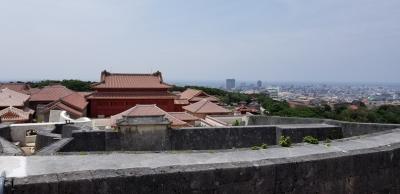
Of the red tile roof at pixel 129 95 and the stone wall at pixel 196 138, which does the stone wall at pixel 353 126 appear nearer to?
the stone wall at pixel 196 138

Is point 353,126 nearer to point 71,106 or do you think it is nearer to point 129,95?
point 129,95

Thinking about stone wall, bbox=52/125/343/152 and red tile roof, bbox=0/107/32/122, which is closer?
stone wall, bbox=52/125/343/152

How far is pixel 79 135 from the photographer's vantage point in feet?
39.7

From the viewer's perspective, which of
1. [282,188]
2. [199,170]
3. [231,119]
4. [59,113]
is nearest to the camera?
[199,170]

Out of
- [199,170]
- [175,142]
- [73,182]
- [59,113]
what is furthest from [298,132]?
[59,113]

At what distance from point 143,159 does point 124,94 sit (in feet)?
73.4

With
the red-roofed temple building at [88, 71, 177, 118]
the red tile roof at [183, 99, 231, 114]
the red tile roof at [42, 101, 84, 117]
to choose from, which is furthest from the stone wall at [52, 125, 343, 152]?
the red-roofed temple building at [88, 71, 177, 118]

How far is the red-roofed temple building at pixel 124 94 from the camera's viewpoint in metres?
29.3

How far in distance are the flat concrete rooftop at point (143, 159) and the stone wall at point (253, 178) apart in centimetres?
37

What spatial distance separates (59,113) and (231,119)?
11282 mm

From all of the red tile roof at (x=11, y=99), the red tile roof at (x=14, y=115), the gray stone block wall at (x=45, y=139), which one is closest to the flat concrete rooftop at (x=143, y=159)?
the gray stone block wall at (x=45, y=139)

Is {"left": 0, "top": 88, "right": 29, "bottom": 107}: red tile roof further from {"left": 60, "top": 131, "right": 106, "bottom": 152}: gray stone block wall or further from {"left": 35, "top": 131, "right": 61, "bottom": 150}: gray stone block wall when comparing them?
{"left": 60, "top": 131, "right": 106, "bottom": 152}: gray stone block wall

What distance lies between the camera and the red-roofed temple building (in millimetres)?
29297

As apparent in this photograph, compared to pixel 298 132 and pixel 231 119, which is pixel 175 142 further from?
pixel 231 119
